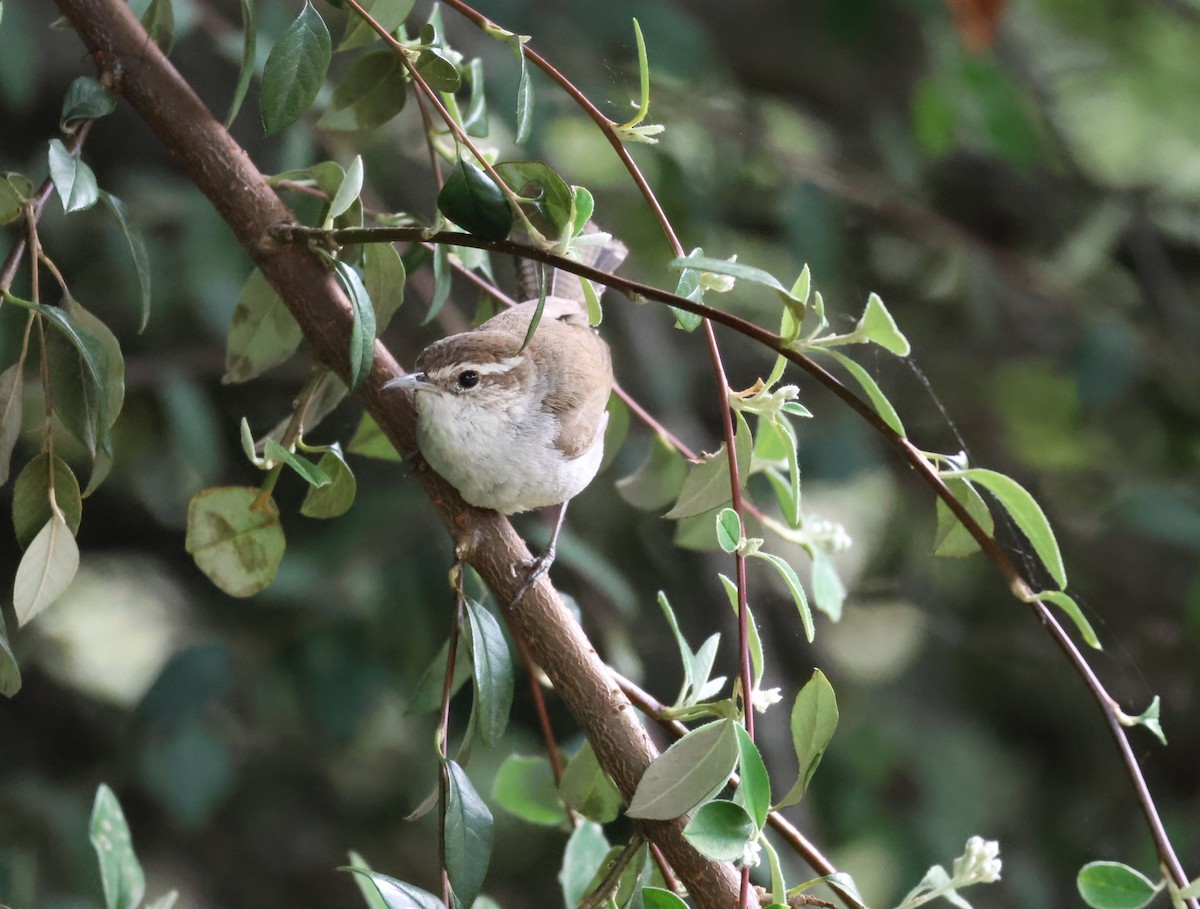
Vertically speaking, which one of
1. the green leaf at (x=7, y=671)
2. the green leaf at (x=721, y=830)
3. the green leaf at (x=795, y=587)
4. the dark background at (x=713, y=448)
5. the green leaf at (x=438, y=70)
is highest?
the green leaf at (x=438, y=70)

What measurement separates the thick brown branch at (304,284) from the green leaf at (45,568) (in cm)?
33

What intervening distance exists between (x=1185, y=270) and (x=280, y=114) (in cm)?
343

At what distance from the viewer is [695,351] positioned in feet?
11.4

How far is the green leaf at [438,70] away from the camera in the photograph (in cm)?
121

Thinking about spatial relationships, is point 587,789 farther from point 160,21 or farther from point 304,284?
point 160,21

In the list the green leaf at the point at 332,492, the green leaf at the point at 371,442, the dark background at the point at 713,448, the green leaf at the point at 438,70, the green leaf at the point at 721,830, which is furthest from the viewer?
the dark background at the point at 713,448

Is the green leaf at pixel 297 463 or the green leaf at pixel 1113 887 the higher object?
the green leaf at pixel 297 463

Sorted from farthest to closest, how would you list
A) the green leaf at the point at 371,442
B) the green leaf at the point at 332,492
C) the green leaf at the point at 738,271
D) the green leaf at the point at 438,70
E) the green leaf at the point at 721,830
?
the green leaf at the point at 371,442
the green leaf at the point at 332,492
the green leaf at the point at 438,70
the green leaf at the point at 721,830
the green leaf at the point at 738,271

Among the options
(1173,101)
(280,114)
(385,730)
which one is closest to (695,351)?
(385,730)

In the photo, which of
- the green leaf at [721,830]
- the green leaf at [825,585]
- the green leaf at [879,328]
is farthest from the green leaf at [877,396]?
the green leaf at [825,585]

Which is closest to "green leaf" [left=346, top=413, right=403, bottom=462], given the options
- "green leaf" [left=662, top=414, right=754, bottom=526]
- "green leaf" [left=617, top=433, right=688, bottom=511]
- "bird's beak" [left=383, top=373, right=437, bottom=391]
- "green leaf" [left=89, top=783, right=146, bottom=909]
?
"bird's beak" [left=383, top=373, right=437, bottom=391]

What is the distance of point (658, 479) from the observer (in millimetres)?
1705

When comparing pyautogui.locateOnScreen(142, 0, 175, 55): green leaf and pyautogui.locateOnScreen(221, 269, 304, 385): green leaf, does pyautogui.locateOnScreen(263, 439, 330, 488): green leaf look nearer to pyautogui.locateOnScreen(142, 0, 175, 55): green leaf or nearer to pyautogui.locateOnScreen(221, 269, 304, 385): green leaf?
pyautogui.locateOnScreen(221, 269, 304, 385): green leaf

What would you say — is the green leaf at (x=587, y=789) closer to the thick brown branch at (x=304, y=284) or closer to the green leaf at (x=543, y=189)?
the thick brown branch at (x=304, y=284)
